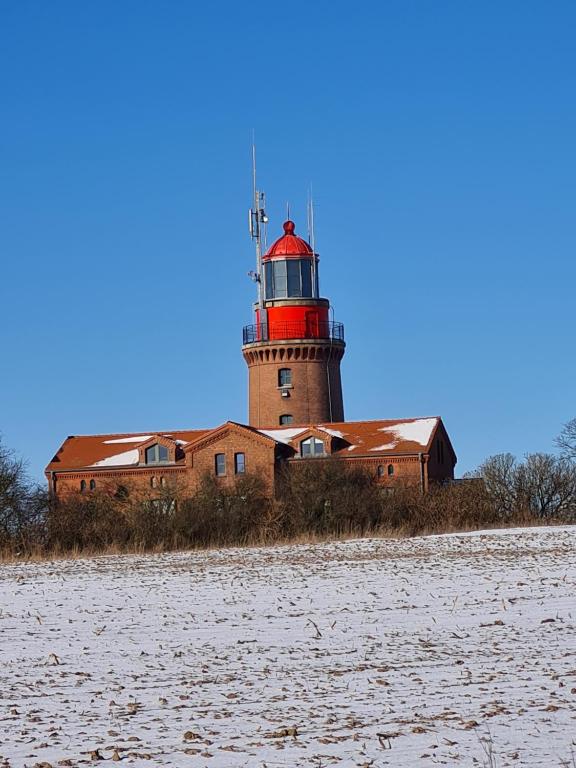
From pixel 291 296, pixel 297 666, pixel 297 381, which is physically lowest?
pixel 297 666

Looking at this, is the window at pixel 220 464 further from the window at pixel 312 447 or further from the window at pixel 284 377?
the window at pixel 284 377

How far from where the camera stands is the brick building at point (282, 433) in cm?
6225

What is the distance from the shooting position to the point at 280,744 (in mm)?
10805

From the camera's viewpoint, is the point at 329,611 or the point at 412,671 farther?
the point at 329,611

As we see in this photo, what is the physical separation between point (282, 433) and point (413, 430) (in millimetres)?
6596

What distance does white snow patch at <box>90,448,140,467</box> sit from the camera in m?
65.3

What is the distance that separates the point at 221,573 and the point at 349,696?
14387mm

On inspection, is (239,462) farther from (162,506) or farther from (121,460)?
(162,506)

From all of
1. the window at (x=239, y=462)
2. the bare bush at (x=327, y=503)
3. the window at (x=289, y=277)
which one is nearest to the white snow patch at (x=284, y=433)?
the window at (x=239, y=462)

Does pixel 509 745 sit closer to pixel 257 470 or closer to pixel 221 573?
pixel 221 573

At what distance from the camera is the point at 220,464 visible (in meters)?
63.3

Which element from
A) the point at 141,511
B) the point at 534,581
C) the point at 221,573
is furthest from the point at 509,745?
the point at 141,511

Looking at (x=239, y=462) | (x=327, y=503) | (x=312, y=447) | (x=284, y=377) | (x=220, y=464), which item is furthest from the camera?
(x=284, y=377)

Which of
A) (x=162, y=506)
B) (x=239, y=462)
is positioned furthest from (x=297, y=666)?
(x=239, y=462)
